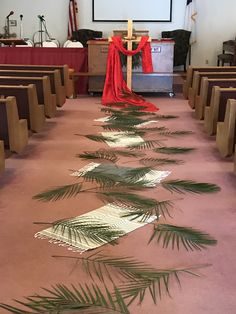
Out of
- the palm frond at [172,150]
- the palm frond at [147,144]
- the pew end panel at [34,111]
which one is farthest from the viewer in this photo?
the pew end panel at [34,111]

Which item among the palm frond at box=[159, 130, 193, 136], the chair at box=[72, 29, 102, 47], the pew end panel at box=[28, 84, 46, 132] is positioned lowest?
the palm frond at box=[159, 130, 193, 136]

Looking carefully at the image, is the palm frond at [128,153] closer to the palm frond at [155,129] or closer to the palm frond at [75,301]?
the palm frond at [155,129]

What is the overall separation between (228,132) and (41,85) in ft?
7.77

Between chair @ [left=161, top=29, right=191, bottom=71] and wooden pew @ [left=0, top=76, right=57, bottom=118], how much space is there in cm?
569

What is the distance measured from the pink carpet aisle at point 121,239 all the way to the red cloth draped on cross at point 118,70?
240 centimetres

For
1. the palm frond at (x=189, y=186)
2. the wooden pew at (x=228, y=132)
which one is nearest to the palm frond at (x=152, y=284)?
the palm frond at (x=189, y=186)

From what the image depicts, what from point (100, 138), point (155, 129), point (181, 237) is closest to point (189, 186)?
point (181, 237)

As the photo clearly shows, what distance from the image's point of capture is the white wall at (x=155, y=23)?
10.8m

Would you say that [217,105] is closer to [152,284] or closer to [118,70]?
[152,284]

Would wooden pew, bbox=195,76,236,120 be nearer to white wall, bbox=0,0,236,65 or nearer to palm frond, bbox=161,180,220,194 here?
palm frond, bbox=161,180,220,194

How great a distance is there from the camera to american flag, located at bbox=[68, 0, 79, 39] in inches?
420

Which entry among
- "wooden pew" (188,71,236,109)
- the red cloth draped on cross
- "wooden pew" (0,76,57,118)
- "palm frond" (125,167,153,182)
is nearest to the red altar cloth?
the red cloth draped on cross

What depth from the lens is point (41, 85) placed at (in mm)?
5145

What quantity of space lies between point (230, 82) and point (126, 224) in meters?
3.05
